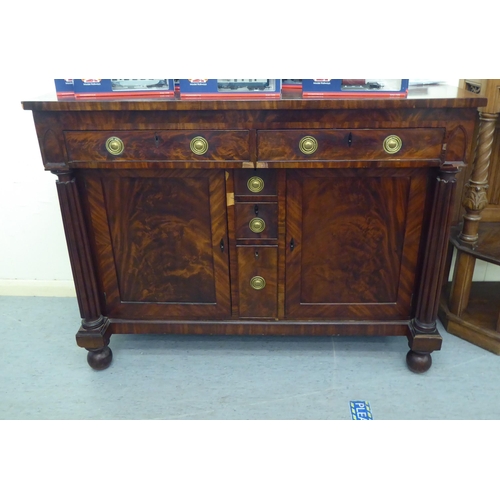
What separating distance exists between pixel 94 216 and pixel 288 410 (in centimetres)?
83

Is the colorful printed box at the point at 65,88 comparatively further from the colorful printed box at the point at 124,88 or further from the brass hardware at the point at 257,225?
the brass hardware at the point at 257,225

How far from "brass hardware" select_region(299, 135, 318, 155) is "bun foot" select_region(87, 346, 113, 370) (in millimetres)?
939

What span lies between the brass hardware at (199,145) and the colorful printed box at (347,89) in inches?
11.6

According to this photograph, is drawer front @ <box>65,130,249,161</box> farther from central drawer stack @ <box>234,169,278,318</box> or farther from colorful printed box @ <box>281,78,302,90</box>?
colorful printed box @ <box>281,78,302,90</box>

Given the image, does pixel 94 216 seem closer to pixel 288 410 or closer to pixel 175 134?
pixel 175 134

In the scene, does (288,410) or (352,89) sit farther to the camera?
(288,410)

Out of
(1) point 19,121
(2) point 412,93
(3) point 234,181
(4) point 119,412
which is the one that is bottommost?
(4) point 119,412

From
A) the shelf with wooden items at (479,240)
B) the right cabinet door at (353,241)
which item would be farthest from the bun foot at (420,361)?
the shelf with wooden items at (479,240)

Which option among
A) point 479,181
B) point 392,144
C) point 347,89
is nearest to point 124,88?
point 347,89

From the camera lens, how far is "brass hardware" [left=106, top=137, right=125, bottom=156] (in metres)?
1.30

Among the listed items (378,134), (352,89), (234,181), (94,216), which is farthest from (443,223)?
(94,216)

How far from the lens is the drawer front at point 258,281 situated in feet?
4.77

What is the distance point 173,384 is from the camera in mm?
1540

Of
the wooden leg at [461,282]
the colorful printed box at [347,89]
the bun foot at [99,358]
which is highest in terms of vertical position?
the colorful printed box at [347,89]
